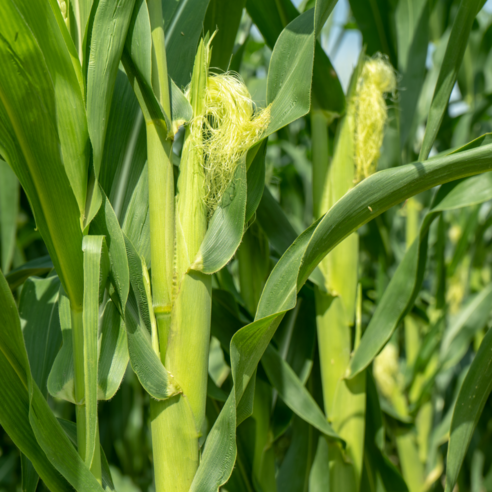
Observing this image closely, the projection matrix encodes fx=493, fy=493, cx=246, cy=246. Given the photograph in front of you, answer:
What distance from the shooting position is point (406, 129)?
89 cm

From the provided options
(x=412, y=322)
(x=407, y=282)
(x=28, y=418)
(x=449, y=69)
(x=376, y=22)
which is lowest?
(x=412, y=322)

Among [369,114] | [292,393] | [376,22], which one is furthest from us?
[376,22]

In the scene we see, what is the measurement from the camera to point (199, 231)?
56 cm

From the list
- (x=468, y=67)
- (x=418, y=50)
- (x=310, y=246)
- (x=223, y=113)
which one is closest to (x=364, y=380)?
(x=310, y=246)

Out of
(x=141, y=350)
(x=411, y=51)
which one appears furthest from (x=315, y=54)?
(x=141, y=350)

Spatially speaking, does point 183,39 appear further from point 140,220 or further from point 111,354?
point 111,354

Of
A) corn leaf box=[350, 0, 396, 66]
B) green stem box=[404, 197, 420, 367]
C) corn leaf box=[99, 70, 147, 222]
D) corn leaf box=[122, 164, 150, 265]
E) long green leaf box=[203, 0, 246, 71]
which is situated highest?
corn leaf box=[350, 0, 396, 66]

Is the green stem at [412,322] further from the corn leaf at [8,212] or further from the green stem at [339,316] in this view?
the corn leaf at [8,212]

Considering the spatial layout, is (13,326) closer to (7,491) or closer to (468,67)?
(7,491)

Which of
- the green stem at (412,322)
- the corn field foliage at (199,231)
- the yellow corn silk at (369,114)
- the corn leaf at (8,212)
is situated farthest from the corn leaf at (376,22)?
the corn leaf at (8,212)

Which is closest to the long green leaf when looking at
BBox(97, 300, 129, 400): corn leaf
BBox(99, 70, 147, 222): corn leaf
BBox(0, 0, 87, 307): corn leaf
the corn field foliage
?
the corn field foliage

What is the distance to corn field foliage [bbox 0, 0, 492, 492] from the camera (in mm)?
491

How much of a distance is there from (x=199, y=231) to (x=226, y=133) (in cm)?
12

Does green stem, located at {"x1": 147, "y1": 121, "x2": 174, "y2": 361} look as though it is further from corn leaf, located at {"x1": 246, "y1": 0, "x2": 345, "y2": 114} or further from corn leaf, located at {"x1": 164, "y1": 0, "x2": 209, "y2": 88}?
corn leaf, located at {"x1": 246, "y1": 0, "x2": 345, "y2": 114}
